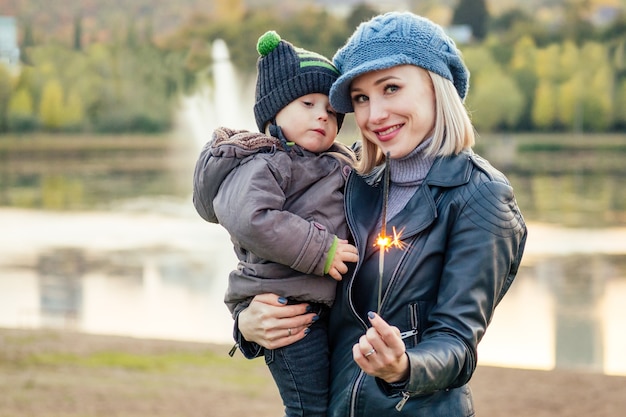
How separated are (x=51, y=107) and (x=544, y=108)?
54.8ft

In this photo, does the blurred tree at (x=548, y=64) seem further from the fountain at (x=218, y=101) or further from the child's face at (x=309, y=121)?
the child's face at (x=309, y=121)

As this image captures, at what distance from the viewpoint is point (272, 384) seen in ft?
25.4

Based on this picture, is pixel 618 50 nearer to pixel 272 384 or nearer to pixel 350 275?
pixel 272 384

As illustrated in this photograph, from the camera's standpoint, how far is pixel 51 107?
115 feet

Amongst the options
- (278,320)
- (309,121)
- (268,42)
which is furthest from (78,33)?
(278,320)

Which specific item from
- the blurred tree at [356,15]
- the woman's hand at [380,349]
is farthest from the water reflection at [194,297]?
the blurred tree at [356,15]

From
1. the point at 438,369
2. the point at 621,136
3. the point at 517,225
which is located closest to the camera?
the point at 438,369

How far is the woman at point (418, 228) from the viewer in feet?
6.29

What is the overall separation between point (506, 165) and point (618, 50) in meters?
5.62

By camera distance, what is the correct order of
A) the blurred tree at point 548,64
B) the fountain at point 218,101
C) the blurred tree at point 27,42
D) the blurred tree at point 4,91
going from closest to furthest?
1. the fountain at point 218,101
2. the blurred tree at point 548,64
3. the blurred tree at point 4,91
4. the blurred tree at point 27,42

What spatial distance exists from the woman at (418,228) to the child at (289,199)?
0.16 ft

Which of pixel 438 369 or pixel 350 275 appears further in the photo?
pixel 350 275

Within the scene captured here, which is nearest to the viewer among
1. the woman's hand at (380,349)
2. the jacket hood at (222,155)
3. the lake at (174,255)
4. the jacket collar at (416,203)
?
the woman's hand at (380,349)

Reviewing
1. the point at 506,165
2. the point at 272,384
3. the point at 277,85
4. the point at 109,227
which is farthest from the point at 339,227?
the point at 506,165
